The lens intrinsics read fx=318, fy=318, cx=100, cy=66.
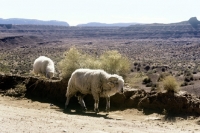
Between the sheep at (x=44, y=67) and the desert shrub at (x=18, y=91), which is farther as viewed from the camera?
the sheep at (x=44, y=67)

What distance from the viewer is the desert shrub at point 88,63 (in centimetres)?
2647

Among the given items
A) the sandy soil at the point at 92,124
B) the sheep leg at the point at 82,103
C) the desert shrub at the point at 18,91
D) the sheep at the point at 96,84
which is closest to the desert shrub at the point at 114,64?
the desert shrub at the point at 18,91

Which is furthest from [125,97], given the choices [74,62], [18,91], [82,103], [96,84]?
[74,62]

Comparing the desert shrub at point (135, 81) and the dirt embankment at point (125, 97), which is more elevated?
the dirt embankment at point (125, 97)

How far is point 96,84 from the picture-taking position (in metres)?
17.4

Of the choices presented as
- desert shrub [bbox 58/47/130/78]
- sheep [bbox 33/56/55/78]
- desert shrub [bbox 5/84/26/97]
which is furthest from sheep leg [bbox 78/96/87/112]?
sheep [bbox 33/56/55/78]

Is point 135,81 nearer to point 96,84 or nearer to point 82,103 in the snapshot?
point 82,103

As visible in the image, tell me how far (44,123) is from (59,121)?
990 mm

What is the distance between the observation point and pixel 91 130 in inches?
481

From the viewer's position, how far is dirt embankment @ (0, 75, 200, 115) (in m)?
16.6

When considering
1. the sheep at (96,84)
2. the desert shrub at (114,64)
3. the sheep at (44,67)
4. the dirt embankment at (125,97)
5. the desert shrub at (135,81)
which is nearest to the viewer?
the dirt embankment at (125,97)

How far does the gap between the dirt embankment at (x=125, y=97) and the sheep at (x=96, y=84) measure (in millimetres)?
1341

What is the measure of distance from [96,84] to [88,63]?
11.1 meters

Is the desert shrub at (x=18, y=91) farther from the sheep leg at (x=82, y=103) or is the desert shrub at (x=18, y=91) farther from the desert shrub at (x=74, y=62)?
the sheep leg at (x=82, y=103)
